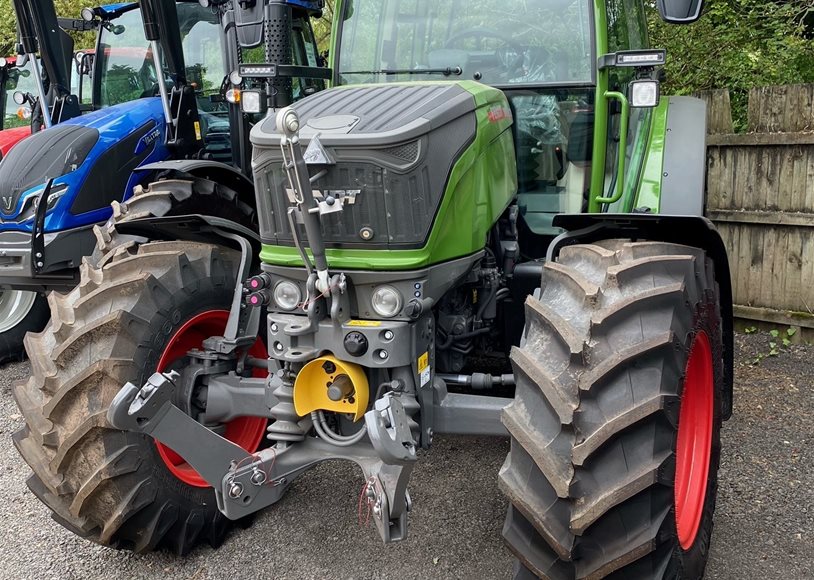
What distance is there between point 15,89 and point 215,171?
7.27 metres

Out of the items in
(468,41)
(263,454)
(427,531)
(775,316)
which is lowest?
(427,531)

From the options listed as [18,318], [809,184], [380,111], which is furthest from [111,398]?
[809,184]

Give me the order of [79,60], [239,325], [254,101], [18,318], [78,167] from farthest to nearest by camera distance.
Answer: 1. [79,60]
2. [18,318]
3. [78,167]
4. [254,101]
5. [239,325]

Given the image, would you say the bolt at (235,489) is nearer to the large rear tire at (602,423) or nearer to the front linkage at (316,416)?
the front linkage at (316,416)

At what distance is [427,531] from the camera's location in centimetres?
339

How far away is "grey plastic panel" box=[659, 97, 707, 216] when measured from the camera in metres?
4.66

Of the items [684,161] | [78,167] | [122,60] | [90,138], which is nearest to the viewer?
[684,161]

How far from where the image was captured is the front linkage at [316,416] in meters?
2.48

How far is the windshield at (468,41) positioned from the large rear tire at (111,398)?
4.10 feet

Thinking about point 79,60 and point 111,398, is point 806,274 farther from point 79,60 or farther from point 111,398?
point 79,60

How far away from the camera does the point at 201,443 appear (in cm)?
271

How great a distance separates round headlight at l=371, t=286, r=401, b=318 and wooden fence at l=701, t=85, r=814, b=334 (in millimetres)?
3982

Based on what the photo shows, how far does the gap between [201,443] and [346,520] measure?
1036 millimetres

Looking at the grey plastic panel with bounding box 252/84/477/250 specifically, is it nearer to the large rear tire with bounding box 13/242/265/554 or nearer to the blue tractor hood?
the large rear tire with bounding box 13/242/265/554
